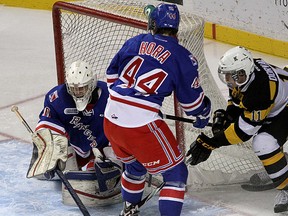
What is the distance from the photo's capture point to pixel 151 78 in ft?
12.9

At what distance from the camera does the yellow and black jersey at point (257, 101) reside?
13.5 feet

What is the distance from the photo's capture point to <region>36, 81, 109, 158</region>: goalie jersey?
14.7 feet

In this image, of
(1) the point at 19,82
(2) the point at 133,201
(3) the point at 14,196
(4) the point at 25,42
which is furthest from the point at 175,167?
(4) the point at 25,42

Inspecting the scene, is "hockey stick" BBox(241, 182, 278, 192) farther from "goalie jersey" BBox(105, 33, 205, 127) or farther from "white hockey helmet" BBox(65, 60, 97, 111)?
"white hockey helmet" BBox(65, 60, 97, 111)

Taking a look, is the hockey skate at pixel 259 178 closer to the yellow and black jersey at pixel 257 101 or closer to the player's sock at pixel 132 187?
the yellow and black jersey at pixel 257 101

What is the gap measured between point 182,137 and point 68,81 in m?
0.60

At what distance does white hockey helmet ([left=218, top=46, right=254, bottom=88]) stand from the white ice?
2.12 ft

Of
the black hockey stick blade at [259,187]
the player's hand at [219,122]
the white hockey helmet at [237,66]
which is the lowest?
the black hockey stick blade at [259,187]

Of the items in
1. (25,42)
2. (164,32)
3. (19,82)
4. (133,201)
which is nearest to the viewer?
(164,32)

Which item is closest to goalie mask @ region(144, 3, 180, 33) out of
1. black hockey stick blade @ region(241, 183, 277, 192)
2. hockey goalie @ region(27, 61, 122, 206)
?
hockey goalie @ region(27, 61, 122, 206)

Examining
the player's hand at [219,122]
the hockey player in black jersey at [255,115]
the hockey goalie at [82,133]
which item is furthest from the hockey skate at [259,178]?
the hockey goalie at [82,133]

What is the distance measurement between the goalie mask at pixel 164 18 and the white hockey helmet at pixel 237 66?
30 centimetres

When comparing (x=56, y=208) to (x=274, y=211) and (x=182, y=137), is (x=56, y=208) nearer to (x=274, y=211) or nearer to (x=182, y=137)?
(x=182, y=137)

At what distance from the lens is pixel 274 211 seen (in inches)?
173
